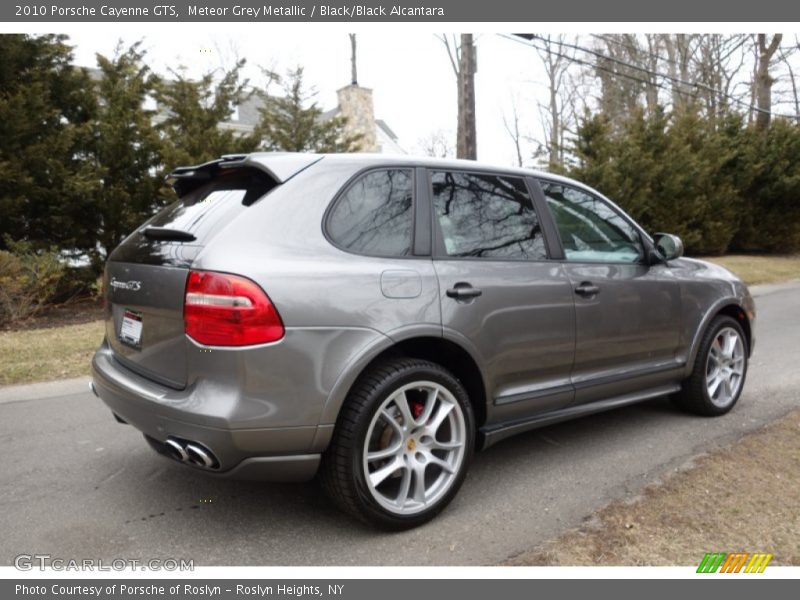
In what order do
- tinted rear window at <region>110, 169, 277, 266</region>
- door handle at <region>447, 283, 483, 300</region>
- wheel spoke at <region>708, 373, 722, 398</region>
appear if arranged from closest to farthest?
tinted rear window at <region>110, 169, 277, 266</region> → door handle at <region>447, 283, 483, 300</region> → wheel spoke at <region>708, 373, 722, 398</region>

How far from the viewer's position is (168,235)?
2.93 m

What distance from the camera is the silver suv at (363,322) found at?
8.61 ft

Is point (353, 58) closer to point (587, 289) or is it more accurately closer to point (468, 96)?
point (468, 96)

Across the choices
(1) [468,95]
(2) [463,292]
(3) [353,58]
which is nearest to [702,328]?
(2) [463,292]

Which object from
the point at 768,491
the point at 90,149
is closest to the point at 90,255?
the point at 90,149

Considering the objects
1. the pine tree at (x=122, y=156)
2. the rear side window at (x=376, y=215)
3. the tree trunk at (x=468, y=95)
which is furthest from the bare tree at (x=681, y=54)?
the rear side window at (x=376, y=215)

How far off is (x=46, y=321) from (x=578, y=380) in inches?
315

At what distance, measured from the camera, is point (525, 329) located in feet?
11.2

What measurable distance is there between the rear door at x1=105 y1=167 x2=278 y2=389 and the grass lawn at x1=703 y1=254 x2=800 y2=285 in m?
12.8

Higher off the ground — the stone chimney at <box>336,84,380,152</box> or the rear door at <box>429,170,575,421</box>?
the stone chimney at <box>336,84,380,152</box>

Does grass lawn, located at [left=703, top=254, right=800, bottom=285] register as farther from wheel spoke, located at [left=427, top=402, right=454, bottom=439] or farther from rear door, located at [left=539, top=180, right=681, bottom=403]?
wheel spoke, located at [left=427, top=402, right=454, bottom=439]

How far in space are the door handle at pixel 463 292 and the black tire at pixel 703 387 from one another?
87.9 inches

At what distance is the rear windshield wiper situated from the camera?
9.34ft
